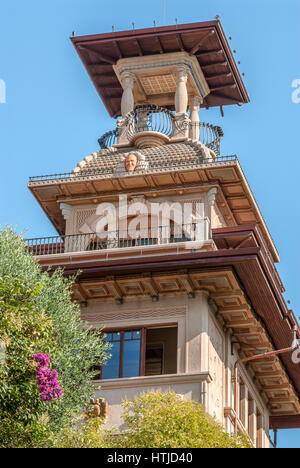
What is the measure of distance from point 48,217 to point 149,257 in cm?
896

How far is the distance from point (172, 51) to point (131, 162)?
6888 millimetres

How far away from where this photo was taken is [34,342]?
29172 mm

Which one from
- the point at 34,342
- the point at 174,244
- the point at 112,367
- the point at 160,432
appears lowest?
the point at 160,432

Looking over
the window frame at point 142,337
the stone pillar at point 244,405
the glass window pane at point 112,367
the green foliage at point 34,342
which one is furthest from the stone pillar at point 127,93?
the green foliage at point 34,342

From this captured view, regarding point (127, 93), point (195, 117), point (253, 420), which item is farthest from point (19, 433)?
point (195, 117)

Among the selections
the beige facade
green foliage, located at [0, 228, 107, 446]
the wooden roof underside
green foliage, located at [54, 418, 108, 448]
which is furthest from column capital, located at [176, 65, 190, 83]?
green foliage, located at [54, 418, 108, 448]

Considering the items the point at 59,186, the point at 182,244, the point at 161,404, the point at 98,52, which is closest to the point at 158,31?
the point at 98,52

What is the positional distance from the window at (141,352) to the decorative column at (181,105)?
9194 mm

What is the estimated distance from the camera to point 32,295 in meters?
29.9

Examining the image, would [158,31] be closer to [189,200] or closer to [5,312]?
[189,200]

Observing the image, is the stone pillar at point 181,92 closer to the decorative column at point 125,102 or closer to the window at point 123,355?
the decorative column at point 125,102

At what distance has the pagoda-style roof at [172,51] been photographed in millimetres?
49000

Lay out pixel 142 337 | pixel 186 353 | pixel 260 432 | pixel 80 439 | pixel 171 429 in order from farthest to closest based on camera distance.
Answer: pixel 260 432, pixel 142 337, pixel 186 353, pixel 171 429, pixel 80 439

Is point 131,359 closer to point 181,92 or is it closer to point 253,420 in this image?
point 253,420
